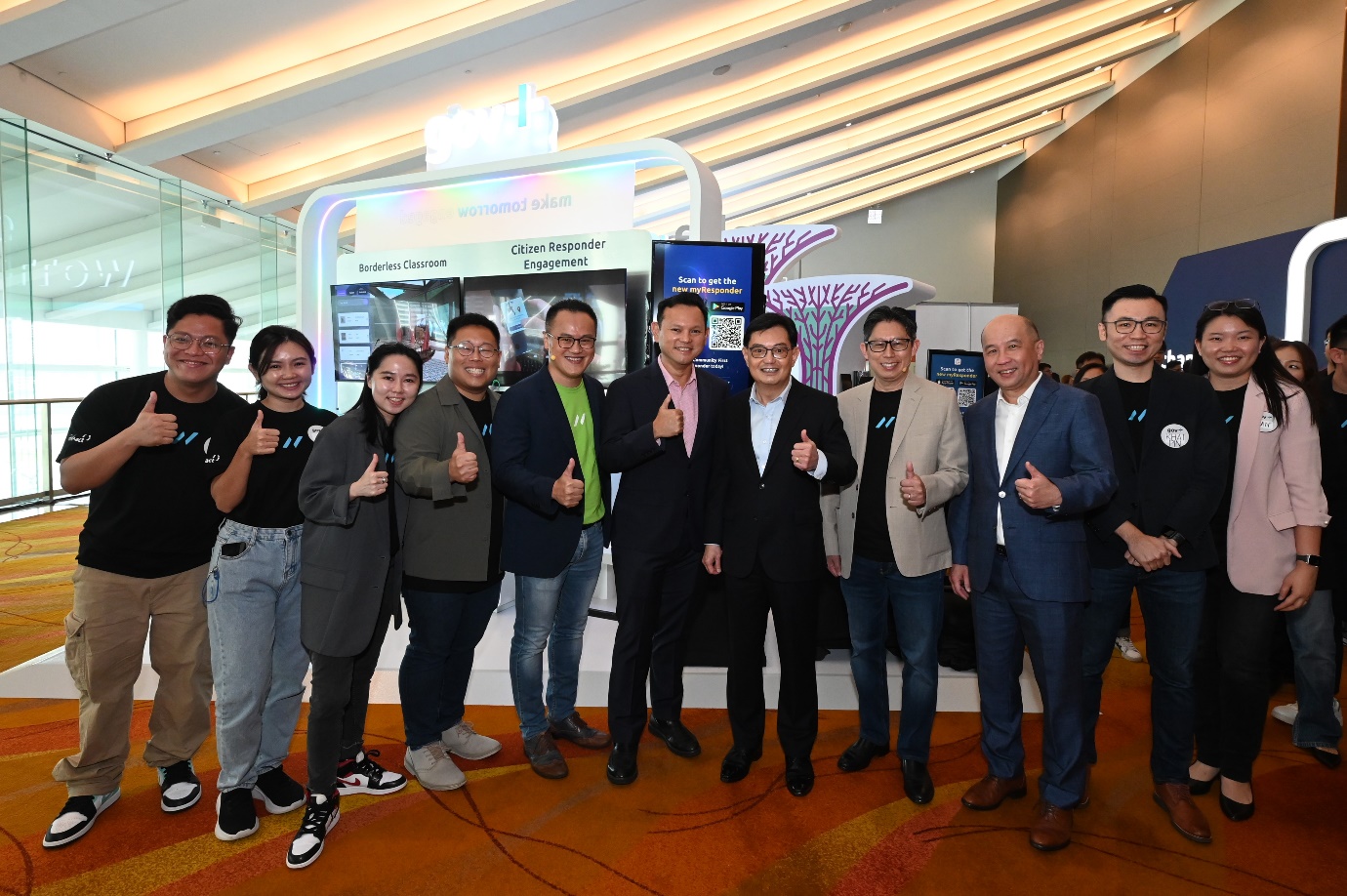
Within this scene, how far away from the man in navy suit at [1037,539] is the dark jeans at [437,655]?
5.61ft

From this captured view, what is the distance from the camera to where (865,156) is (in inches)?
563

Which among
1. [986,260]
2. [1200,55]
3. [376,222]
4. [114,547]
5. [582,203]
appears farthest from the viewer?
[986,260]

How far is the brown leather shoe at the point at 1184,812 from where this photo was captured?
2.46 metres

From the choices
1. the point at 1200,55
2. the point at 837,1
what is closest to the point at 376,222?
the point at 837,1

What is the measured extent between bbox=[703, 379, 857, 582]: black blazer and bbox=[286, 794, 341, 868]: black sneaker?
1503 millimetres

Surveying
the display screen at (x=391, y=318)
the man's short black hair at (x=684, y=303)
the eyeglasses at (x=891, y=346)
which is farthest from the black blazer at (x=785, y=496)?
the display screen at (x=391, y=318)

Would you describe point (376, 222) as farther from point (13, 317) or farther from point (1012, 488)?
point (13, 317)

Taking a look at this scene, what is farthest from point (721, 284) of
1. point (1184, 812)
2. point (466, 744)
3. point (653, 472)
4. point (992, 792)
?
point (1184, 812)

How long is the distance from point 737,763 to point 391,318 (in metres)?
3.60

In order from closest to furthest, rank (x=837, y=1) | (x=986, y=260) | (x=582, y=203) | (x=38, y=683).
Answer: (x=38, y=683)
(x=582, y=203)
(x=837, y=1)
(x=986, y=260)

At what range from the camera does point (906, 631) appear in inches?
108

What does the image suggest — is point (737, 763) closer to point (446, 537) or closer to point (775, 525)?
point (775, 525)

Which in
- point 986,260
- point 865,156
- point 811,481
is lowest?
point 811,481

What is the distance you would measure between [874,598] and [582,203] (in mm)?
3026
